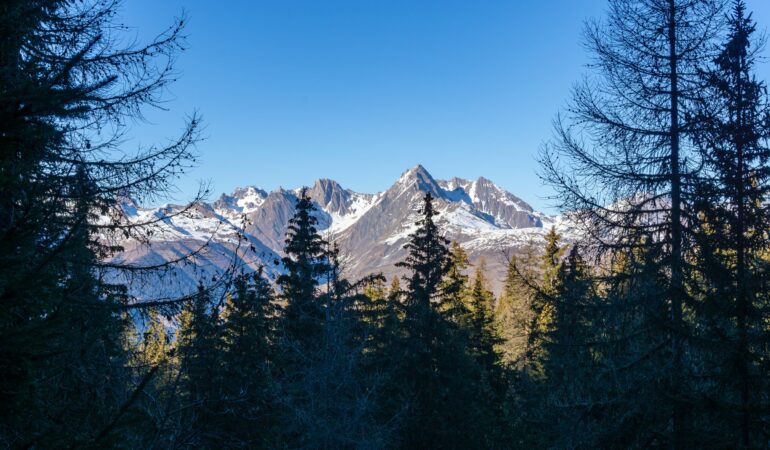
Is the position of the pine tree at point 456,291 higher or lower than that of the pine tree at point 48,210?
higher

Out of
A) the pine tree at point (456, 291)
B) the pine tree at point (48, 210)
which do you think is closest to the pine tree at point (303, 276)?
the pine tree at point (456, 291)

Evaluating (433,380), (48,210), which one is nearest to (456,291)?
(433,380)

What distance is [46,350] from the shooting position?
9.82 feet

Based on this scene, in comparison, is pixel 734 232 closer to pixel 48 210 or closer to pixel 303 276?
pixel 48 210

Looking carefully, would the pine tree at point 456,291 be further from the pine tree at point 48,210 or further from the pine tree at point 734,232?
the pine tree at point 48,210

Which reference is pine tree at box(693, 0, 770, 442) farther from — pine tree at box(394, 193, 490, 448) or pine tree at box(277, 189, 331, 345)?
pine tree at box(277, 189, 331, 345)

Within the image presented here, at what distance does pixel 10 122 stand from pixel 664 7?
1036cm

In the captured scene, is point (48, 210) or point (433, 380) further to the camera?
point (433, 380)

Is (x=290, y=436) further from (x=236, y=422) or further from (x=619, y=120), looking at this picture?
(x=619, y=120)

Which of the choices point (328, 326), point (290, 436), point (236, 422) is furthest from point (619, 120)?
point (236, 422)

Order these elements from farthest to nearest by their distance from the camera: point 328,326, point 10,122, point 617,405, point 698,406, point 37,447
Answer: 1. point 328,326
2. point 617,405
3. point 698,406
4. point 10,122
5. point 37,447

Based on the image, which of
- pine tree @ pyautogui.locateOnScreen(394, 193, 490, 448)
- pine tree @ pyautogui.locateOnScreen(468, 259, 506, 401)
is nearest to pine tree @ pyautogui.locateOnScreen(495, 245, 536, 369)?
pine tree @ pyautogui.locateOnScreen(468, 259, 506, 401)

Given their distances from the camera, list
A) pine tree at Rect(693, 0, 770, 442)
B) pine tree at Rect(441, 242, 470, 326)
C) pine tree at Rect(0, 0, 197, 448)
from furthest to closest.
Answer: pine tree at Rect(441, 242, 470, 326) → pine tree at Rect(693, 0, 770, 442) → pine tree at Rect(0, 0, 197, 448)

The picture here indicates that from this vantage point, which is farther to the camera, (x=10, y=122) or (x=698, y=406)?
(x=698, y=406)
